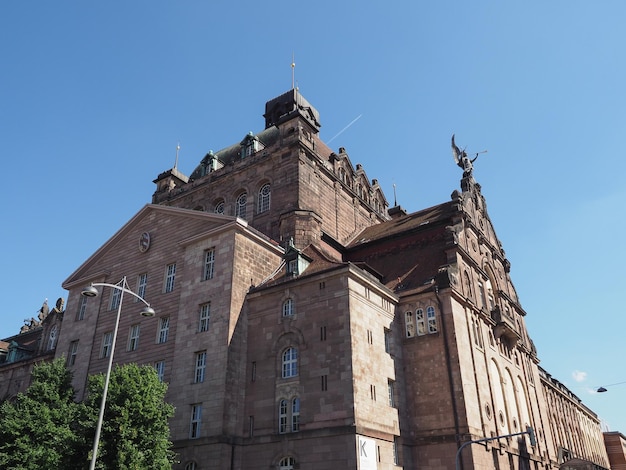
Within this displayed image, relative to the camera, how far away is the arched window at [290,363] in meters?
31.9

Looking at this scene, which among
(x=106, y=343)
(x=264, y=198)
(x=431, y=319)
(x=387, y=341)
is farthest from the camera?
(x=264, y=198)

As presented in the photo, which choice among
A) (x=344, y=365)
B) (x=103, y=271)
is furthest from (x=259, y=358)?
(x=103, y=271)

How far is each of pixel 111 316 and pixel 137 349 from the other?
464 cm

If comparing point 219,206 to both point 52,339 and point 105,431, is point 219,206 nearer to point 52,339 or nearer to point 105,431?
point 52,339

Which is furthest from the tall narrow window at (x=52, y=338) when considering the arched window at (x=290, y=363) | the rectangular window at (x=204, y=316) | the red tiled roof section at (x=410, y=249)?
the red tiled roof section at (x=410, y=249)

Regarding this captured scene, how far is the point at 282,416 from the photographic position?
3086cm

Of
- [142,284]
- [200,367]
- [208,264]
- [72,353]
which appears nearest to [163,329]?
[142,284]

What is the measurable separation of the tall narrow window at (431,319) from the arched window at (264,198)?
17.9 meters

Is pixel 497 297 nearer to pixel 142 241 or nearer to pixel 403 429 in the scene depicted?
pixel 403 429

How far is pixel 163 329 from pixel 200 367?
16.8ft

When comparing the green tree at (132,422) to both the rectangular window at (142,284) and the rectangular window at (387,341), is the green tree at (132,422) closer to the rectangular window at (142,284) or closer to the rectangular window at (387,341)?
the rectangular window at (142,284)

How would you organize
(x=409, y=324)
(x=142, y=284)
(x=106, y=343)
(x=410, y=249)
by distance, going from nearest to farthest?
(x=409, y=324)
(x=106, y=343)
(x=142, y=284)
(x=410, y=249)

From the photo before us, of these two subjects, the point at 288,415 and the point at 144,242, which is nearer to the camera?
the point at 288,415

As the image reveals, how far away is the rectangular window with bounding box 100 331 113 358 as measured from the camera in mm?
39287
